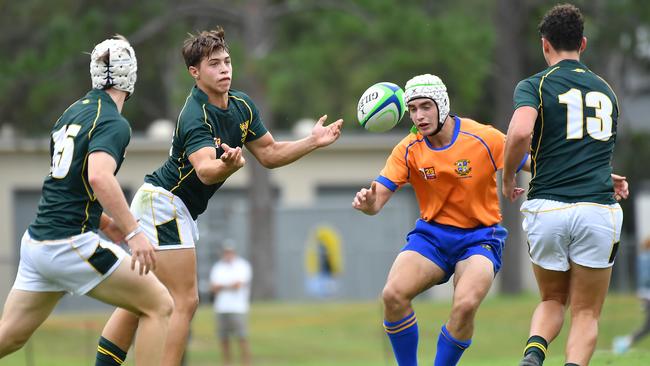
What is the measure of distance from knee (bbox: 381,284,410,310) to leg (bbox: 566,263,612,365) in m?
1.22

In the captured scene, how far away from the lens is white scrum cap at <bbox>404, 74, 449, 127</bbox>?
8.29m

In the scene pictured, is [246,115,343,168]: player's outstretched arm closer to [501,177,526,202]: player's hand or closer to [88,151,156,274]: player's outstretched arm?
[501,177,526,202]: player's hand

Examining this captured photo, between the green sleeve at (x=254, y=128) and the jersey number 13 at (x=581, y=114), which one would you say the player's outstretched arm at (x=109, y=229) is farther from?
the jersey number 13 at (x=581, y=114)

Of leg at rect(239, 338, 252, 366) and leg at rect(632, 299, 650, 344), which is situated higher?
leg at rect(632, 299, 650, 344)

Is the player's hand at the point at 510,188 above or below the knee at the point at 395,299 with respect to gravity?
above

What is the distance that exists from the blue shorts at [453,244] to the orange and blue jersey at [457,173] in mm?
57

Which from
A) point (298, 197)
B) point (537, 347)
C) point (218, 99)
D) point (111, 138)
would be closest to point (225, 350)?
point (218, 99)

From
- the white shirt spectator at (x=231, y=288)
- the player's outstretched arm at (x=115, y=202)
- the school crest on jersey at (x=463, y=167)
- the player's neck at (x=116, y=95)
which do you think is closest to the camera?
the player's outstretched arm at (x=115, y=202)

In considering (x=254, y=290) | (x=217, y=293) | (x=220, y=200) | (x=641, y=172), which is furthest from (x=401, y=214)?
(x=217, y=293)

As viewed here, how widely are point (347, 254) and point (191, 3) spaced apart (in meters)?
8.54

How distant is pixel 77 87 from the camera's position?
26.7 metres

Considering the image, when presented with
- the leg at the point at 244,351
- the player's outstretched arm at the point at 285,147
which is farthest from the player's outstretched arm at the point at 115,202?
the leg at the point at 244,351

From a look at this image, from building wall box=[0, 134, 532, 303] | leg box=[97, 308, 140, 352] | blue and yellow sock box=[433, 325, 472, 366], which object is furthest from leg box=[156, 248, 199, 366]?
building wall box=[0, 134, 532, 303]

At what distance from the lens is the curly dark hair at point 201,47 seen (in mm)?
8203
